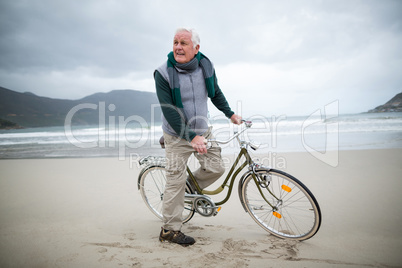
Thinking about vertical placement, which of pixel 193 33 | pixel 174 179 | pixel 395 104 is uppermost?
pixel 395 104

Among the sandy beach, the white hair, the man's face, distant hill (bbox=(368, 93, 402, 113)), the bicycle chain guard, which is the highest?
distant hill (bbox=(368, 93, 402, 113))

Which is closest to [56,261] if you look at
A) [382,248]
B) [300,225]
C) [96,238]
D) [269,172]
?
[96,238]

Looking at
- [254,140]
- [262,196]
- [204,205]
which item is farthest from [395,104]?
[204,205]

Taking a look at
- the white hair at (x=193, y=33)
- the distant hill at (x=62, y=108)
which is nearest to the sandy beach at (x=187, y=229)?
the white hair at (x=193, y=33)

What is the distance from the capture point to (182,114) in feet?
6.16

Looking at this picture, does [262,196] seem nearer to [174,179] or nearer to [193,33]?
[174,179]

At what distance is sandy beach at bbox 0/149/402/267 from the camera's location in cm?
183

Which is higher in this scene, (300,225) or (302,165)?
(302,165)

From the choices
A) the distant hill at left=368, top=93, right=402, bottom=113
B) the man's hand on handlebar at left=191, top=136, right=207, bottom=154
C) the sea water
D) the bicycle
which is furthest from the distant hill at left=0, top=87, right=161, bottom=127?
the distant hill at left=368, top=93, right=402, bottom=113

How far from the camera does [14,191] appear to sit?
3760 mm

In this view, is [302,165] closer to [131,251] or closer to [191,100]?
[191,100]

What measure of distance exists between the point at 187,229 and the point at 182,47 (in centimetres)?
212

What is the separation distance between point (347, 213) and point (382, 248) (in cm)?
75

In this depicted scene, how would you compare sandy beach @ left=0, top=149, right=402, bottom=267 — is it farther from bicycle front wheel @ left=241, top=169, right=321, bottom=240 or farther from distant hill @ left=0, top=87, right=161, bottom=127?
distant hill @ left=0, top=87, right=161, bottom=127
